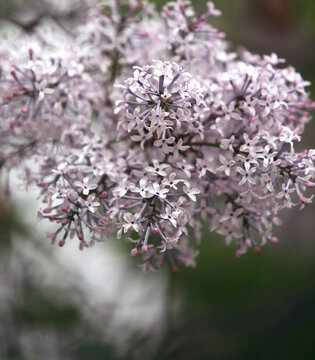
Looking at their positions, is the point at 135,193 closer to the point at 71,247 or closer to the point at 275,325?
the point at 275,325

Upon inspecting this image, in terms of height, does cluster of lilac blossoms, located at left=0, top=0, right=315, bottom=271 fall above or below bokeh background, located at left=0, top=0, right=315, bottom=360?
above

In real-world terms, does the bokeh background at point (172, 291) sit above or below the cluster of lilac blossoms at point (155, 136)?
below

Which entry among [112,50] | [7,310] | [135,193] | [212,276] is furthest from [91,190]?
[212,276]

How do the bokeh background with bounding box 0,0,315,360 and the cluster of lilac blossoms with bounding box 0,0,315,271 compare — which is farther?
the bokeh background with bounding box 0,0,315,360

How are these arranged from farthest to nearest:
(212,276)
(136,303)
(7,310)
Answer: (212,276), (136,303), (7,310)

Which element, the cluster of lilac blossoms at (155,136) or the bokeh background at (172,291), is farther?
the bokeh background at (172,291)
